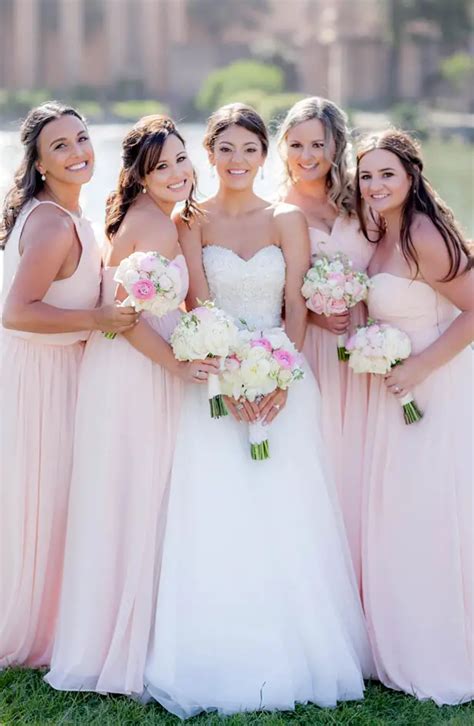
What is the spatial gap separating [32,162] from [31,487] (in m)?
1.32

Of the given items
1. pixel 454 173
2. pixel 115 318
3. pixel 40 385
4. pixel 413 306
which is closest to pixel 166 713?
pixel 40 385

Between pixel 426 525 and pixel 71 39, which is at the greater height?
pixel 71 39

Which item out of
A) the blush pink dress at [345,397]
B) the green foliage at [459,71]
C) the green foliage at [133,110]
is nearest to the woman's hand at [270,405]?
the blush pink dress at [345,397]

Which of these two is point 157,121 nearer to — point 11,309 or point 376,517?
point 11,309

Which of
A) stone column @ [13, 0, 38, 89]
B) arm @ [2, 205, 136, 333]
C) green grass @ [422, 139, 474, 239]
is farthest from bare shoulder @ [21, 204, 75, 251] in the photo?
stone column @ [13, 0, 38, 89]

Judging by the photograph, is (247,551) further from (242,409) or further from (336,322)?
(336,322)

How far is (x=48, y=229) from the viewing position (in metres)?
4.31

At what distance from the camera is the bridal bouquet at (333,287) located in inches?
177

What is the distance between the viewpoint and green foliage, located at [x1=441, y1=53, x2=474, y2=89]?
166ft

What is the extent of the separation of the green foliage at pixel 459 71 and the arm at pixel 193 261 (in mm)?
48544

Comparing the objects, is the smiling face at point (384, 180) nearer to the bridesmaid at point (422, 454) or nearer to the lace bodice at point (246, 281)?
the bridesmaid at point (422, 454)

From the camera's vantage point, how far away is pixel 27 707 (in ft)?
14.0

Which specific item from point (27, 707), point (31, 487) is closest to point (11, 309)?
point (31, 487)

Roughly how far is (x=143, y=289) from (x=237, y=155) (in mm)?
837
